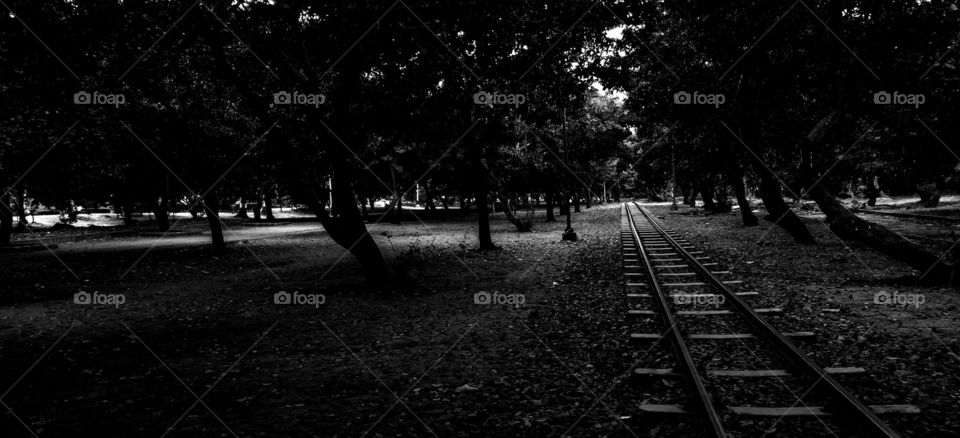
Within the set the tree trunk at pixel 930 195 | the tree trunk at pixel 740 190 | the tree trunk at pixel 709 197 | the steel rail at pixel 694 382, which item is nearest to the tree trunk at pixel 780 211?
the tree trunk at pixel 740 190

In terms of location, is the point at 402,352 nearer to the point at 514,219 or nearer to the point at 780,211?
the point at 780,211

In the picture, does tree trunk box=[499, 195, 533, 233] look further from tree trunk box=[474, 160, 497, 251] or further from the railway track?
the railway track

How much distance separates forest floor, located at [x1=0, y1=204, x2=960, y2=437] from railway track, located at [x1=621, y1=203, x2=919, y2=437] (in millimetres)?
272

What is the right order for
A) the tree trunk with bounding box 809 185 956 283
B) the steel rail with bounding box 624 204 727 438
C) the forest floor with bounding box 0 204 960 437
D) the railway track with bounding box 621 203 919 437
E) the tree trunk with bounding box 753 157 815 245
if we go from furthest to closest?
the tree trunk with bounding box 753 157 815 245, the tree trunk with bounding box 809 185 956 283, the forest floor with bounding box 0 204 960 437, the railway track with bounding box 621 203 919 437, the steel rail with bounding box 624 204 727 438

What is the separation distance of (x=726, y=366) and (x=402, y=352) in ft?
14.8

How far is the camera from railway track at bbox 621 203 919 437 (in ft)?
14.5

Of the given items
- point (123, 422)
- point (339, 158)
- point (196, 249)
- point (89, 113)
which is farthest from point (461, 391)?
point (196, 249)

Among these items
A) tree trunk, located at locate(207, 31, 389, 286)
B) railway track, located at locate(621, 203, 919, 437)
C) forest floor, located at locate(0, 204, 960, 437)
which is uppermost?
tree trunk, located at locate(207, 31, 389, 286)

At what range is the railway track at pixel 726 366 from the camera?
441 cm

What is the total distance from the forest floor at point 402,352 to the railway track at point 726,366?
0.89ft

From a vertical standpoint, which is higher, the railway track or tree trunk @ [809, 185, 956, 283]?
tree trunk @ [809, 185, 956, 283]

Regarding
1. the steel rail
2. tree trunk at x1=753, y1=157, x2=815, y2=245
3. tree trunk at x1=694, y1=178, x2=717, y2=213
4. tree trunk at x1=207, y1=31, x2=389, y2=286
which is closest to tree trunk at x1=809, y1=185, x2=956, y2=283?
tree trunk at x1=753, y1=157, x2=815, y2=245

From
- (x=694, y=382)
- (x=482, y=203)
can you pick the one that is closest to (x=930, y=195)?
(x=482, y=203)

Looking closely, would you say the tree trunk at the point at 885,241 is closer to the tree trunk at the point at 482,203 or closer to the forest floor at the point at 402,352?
the forest floor at the point at 402,352
